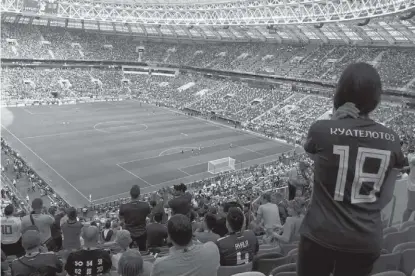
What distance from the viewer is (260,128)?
52.9 metres

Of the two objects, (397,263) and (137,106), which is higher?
Answer: (397,263)

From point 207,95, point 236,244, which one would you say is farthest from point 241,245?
point 207,95

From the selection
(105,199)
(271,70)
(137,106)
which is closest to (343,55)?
(271,70)

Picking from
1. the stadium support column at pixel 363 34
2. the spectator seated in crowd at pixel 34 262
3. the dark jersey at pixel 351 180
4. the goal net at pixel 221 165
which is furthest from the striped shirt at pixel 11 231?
the stadium support column at pixel 363 34

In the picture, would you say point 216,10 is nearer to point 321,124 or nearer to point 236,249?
point 236,249

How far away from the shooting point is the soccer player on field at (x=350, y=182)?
2.85 m

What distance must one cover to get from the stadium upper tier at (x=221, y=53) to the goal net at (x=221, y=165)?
27.5 metres

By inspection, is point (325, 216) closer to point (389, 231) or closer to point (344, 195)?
point (344, 195)

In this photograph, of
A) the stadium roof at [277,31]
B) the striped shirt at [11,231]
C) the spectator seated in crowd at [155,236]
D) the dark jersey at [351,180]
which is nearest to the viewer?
the dark jersey at [351,180]

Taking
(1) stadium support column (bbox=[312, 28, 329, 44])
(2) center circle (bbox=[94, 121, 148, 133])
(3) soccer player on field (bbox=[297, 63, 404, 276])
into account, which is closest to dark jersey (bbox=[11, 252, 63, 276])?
(3) soccer player on field (bbox=[297, 63, 404, 276])

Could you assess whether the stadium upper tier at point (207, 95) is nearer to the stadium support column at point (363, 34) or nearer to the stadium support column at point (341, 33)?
the stadium support column at point (341, 33)

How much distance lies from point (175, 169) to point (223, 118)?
78.4 ft

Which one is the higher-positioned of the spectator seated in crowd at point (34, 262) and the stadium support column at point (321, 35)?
the stadium support column at point (321, 35)

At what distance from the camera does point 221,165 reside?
3644 centimetres
